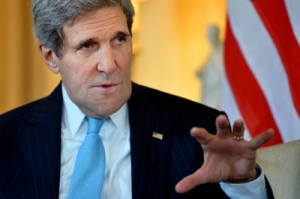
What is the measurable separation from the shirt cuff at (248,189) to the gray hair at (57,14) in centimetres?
59

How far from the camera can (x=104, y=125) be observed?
236 cm

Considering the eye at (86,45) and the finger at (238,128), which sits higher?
the eye at (86,45)

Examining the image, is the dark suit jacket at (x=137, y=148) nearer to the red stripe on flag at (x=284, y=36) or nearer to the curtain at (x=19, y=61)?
the red stripe on flag at (x=284, y=36)

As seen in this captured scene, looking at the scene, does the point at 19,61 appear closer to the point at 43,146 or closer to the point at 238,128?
the point at 43,146

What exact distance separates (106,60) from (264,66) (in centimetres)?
83

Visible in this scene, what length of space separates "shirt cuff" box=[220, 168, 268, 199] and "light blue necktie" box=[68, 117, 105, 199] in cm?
38

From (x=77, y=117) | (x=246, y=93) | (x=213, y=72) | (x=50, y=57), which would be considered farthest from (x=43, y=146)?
(x=213, y=72)

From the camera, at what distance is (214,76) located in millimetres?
5145

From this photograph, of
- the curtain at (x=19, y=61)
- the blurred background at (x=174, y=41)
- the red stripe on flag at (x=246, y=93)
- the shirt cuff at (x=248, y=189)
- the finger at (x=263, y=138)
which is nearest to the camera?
the finger at (x=263, y=138)

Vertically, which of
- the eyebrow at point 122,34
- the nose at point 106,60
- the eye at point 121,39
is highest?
the eyebrow at point 122,34

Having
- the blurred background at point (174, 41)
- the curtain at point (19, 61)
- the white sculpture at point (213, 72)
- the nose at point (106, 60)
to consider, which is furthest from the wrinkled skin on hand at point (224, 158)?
the blurred background at point (174, 41)

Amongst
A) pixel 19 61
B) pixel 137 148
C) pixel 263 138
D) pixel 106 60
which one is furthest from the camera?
pixel 19 61

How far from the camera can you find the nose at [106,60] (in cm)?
217

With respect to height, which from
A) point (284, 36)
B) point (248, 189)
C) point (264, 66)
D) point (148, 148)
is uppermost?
point (284, 36)
